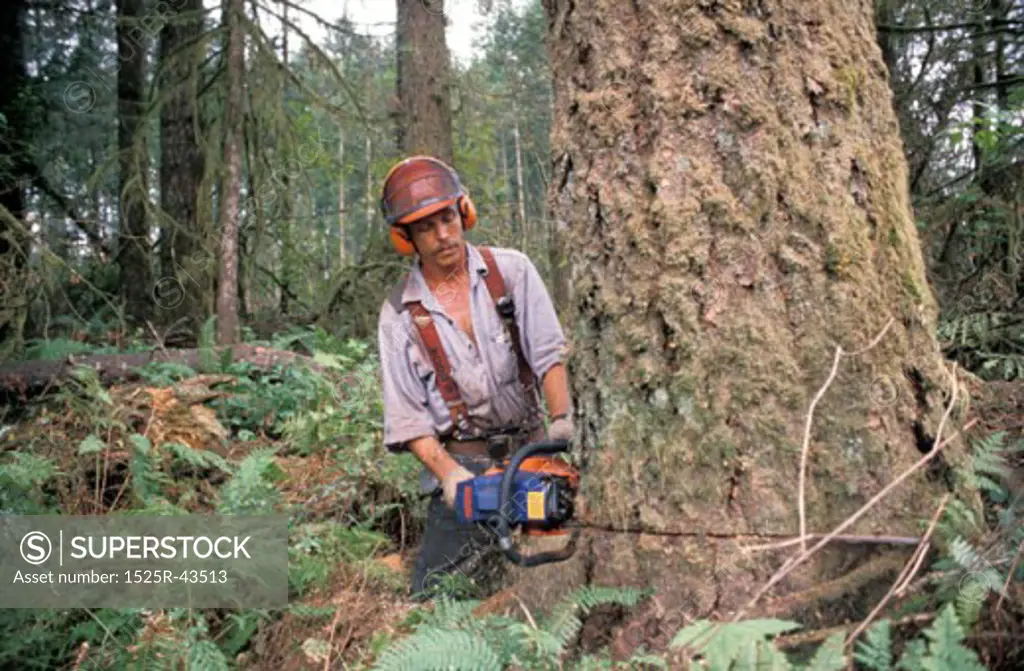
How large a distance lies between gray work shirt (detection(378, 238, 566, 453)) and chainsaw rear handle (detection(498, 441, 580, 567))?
1.26 metres

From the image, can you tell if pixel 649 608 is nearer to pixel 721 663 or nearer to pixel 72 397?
pixel 721 663

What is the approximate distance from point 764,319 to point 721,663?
3.16 feet

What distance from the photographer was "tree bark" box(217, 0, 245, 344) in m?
8.15

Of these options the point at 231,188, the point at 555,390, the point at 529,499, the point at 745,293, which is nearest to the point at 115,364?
the point at 231,188

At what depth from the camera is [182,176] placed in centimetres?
1135

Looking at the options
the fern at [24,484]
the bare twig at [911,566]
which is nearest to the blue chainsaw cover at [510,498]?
the bare twig at [911,566]

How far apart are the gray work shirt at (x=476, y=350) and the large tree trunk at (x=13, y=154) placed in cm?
404

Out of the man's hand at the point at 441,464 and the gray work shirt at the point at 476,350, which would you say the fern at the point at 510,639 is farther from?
the gray work shirt at the point at 476,350

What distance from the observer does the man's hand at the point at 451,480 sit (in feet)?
12.5

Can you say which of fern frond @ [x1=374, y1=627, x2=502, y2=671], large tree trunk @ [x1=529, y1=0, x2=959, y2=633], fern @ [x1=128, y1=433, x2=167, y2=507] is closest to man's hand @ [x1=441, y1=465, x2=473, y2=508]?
large tree trunk @ [x1=529, y1=0, x2=959, y2=633]

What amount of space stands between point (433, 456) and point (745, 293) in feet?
6.75

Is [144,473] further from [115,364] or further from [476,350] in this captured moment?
[115,364]

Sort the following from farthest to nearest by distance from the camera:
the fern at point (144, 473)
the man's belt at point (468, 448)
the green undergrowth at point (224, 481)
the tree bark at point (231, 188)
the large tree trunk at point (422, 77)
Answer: the large tree trunk at point (422, 77)
the tree bark at point (231, 188)
the fern at point (144, 473)
the man's belt at point (468, 448)
the green undergrowth at point (224, 481)

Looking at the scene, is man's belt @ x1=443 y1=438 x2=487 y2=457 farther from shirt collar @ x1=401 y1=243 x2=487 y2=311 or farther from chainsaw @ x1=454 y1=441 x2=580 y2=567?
chainsaw @ x1=454 y1=441 x2=580 y2=567
